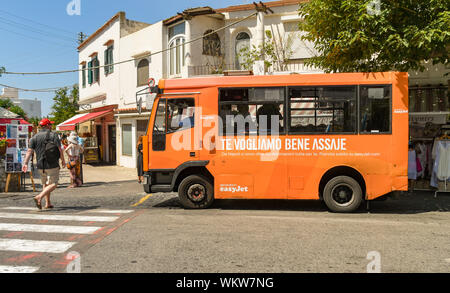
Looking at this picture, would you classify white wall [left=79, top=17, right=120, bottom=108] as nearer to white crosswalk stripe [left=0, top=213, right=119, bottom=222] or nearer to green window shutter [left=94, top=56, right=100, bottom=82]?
green window shutter [left=94, top=56, right=100, bottom=82]

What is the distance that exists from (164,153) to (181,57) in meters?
9.64

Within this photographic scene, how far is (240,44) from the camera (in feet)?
53.4

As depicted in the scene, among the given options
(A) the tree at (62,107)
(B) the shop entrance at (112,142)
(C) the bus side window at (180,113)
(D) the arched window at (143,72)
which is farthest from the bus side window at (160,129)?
(A) the tree at (62,107)

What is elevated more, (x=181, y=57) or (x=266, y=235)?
(x=181, y=57)

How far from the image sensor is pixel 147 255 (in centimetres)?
488

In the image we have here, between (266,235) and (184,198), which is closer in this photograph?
(266,235)

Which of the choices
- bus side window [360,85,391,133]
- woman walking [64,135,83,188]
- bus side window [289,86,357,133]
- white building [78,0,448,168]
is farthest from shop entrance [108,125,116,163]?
bus side window [360,85,391,133]

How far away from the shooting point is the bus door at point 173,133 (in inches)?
318

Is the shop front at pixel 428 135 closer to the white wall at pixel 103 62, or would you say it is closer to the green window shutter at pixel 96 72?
the white wall at pixel 103 62

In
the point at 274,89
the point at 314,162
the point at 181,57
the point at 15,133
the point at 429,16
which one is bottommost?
the point at 314,162
